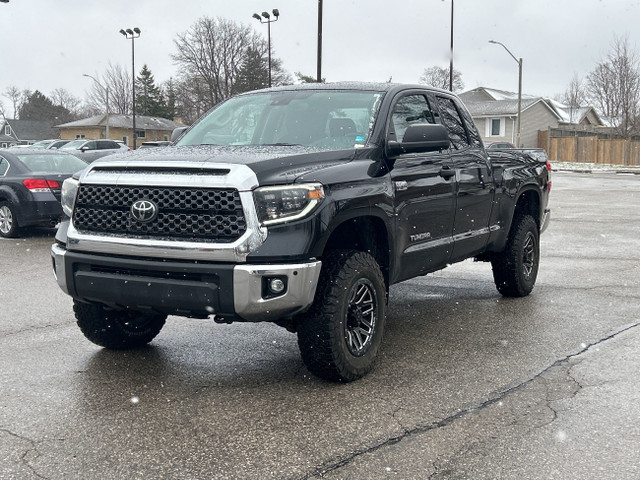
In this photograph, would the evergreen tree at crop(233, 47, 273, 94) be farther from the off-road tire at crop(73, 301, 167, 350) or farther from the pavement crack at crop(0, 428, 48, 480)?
the pavement crack at crop(0, 428, 48, 480)

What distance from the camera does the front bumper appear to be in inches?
163

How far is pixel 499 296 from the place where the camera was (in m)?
7.68

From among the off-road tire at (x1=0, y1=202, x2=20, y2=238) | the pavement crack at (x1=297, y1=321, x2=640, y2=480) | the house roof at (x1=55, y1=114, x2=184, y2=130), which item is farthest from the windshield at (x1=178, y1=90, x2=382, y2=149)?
the house roof at (x1=55, y1=114, x2=184, y2=130)

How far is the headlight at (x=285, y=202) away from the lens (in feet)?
13.8

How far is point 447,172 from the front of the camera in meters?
5.88

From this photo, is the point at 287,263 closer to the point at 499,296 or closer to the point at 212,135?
the point at 212,135

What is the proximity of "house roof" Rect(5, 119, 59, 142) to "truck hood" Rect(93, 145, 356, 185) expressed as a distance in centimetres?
10220

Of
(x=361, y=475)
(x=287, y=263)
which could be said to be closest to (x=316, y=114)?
(x=287, y=263)

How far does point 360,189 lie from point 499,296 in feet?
11.3

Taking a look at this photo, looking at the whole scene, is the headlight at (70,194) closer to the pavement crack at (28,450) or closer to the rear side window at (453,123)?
the pavement crack at (28,450)

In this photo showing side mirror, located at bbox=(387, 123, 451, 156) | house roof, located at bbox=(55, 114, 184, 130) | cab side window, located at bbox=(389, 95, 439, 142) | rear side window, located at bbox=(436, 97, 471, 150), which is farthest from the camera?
house roof, located at bbox=(55, 114, 184, 130)

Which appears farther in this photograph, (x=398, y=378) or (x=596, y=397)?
(x=398, y=378)

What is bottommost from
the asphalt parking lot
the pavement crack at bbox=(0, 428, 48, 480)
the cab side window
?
the pavement crack at bbox=(0, 428, 48, 480)

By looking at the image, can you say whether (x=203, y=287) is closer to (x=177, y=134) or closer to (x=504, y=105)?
(x=177, y=134)
